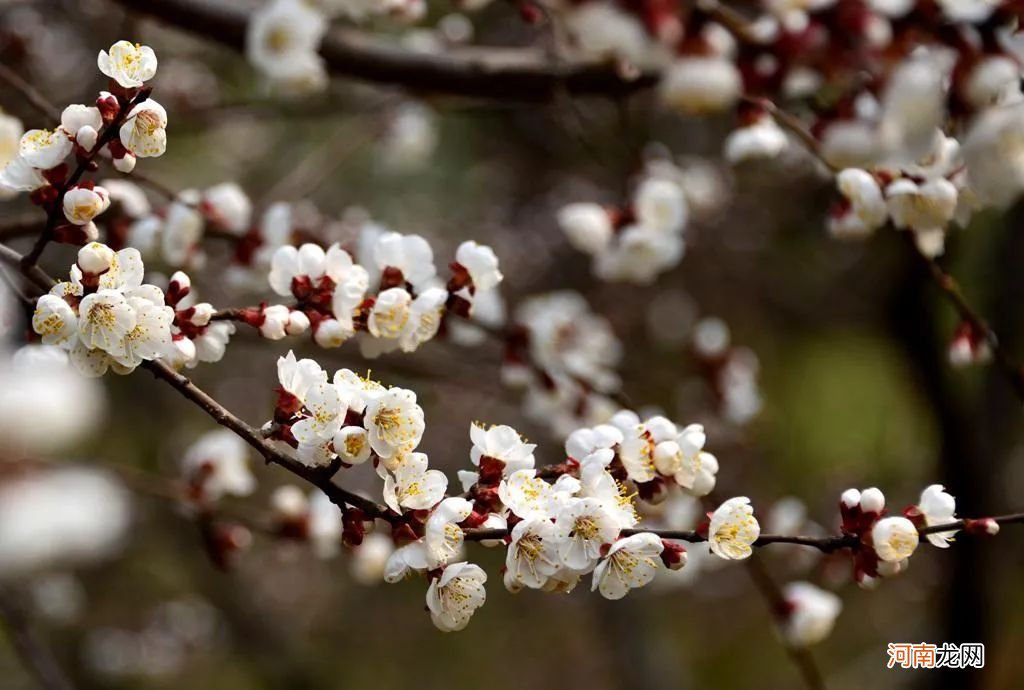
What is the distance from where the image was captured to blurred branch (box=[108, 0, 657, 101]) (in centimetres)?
157

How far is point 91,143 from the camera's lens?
87cm

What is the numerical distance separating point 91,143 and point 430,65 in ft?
2.80

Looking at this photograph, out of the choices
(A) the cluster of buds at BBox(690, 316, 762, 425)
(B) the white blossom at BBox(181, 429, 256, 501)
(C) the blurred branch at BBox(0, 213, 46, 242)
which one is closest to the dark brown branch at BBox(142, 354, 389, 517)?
(C) the blurred branch at BBox(0, 213, 46, 242)

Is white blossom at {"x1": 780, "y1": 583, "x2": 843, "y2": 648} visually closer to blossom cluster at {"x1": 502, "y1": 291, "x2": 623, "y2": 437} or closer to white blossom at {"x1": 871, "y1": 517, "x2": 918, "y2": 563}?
blossom cluster at {"x1": 502, "y1": 291, "x2": 623, "y2": 437}

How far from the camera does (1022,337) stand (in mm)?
2957

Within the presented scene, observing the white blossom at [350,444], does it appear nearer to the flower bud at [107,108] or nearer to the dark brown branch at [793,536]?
the dark brown branch at [793,536]

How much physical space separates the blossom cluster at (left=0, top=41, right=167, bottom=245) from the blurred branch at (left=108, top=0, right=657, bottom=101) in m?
0.80

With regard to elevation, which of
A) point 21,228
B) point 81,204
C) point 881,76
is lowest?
point 21,228

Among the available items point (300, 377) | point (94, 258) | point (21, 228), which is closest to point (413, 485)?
point (300, 377)

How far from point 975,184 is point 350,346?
4.40 ft

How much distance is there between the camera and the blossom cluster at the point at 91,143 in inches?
33.8

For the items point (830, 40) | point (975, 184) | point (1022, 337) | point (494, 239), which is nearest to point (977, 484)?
point (1022, 337)

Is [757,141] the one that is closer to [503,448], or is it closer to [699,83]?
[699,83]

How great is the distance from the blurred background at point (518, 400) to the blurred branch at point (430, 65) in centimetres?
12
